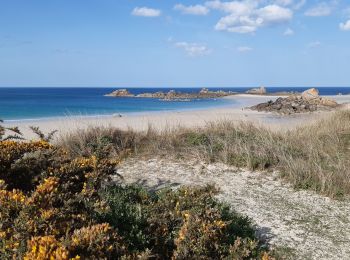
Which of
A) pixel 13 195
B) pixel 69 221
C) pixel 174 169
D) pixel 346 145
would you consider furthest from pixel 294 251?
pixel 346 145

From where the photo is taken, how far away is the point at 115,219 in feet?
12.7

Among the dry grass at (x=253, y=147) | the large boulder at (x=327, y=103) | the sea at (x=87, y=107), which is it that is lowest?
the sea at (x=87, y=107)

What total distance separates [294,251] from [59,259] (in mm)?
2973

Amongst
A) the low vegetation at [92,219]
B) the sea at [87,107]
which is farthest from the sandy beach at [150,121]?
the low vegetation at [92,219]

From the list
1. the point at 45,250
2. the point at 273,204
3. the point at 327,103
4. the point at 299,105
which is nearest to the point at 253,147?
the point at 273,204

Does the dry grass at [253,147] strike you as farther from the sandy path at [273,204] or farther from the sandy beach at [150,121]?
the sandy beach at [150,121]

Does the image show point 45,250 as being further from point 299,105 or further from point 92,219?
point 299,105

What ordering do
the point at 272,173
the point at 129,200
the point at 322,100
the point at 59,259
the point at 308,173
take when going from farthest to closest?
the point at 322,100 → the point at 272,173 → the point at 308,173 → the point at 129,200 → the point at 59,259

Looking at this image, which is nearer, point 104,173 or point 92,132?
point 104,173

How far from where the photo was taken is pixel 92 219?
10.6 feet

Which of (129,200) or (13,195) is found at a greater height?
(13,195)

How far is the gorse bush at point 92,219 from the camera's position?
2.67 meters

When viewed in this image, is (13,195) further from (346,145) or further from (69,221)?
(346,145)

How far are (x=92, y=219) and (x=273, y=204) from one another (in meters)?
3.42
